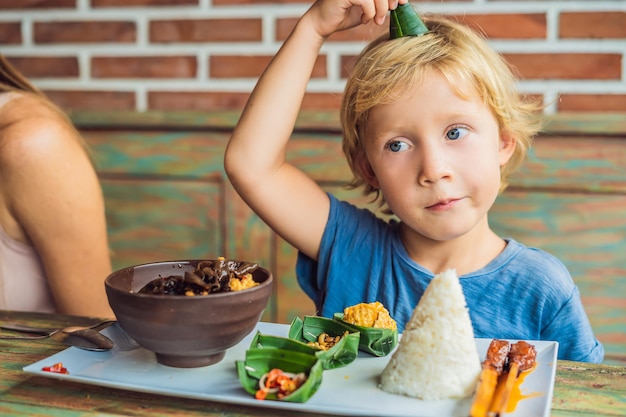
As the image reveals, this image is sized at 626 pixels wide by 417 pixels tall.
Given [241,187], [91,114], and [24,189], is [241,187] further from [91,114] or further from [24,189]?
[91,114]

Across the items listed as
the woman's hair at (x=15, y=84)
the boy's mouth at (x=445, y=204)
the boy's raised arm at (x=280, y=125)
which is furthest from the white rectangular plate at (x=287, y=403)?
the woman's hair at (x=15, y=84)

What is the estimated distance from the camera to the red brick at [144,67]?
2.19 meters

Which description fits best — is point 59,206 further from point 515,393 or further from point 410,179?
point 515,393

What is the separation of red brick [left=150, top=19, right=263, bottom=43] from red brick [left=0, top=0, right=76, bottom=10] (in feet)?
1.02

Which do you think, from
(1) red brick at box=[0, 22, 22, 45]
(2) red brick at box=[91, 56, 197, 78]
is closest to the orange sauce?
(2) red brick at box=[91, 56, 197, 78]

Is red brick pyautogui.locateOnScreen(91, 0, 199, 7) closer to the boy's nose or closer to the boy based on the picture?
the boy

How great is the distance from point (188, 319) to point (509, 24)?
4.84ft

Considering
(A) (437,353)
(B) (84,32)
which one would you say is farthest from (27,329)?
(B) (84,32)

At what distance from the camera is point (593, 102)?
188 centimetres

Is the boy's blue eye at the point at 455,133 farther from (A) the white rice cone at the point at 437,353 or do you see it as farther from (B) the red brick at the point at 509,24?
(B) the red brick at the point at 509,24

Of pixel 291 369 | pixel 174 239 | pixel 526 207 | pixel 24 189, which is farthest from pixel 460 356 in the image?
pixel 174 239

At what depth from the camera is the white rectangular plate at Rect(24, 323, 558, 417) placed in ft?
2.39

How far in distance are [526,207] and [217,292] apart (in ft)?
4.28

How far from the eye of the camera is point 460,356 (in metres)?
0.77
